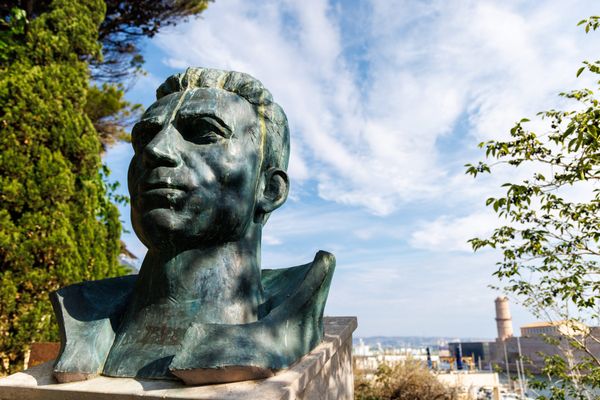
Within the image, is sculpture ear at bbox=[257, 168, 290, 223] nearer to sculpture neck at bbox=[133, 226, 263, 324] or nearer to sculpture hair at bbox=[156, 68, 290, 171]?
sculpture hair at bbox=[156, 68, 290, 171]

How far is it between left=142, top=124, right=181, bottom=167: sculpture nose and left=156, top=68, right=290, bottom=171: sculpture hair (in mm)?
541

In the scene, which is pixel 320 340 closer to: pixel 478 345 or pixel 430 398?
pixel 430 398

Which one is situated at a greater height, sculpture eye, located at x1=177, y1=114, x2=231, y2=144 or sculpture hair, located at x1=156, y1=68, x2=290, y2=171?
sculpture hair, located at x1=156, y1=68, x2=290, y2=171

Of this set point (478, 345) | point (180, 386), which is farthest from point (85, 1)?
point (478, 345)

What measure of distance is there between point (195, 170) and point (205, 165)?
6 centimetres

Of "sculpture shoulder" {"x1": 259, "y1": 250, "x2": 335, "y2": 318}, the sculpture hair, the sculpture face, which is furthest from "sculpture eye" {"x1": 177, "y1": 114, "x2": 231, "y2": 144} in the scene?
"sculpture shoulder" {"x1": 259, "y1": 250, "x2": 335, "y2": 318}

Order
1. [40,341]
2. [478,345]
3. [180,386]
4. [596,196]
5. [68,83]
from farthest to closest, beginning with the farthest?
[478,345] < [68,83] < [40,341] < [596,196] < [180,386]

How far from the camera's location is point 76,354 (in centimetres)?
201

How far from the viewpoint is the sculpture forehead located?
224 cm

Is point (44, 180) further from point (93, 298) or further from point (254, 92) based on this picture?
point (254, 92)

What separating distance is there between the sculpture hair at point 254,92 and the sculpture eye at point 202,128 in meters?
0.34

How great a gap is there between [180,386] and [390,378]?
21.9 ft

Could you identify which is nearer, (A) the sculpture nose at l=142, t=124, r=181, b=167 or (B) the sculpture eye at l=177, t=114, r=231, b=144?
(A) the sculpture nose at l=142, t=124, r=181, b=167

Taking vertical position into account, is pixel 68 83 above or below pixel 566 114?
above
